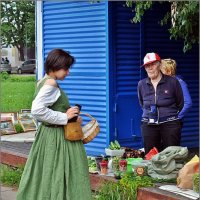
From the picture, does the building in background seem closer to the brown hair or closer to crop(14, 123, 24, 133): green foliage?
the brown hair

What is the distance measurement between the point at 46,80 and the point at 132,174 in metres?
1.96

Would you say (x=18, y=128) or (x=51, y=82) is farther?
(x=18, y=128)

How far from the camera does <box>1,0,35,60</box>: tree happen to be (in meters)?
32.2

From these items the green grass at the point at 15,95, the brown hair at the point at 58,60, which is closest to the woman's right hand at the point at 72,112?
the brown hair at the point at 58,60

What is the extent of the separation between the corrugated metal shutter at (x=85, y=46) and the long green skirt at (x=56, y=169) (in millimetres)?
3075

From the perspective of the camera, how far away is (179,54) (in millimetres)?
8914

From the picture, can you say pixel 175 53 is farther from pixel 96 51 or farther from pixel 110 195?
pixel 110 195

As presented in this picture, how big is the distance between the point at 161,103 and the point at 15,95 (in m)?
17.2

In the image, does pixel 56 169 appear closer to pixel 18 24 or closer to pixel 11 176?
pixel 11 176

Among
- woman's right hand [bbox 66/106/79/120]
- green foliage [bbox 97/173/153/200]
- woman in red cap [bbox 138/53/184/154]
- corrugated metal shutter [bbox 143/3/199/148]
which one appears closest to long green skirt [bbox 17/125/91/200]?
woman's right hand [bbox 66/106/79/120]

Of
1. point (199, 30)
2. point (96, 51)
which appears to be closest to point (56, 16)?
point (96, 51)

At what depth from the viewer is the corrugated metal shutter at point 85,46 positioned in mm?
8195

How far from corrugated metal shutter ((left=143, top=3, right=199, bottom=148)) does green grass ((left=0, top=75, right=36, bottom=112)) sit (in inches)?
183

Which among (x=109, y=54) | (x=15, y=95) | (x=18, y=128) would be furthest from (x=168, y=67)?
(x=15, y=95)
